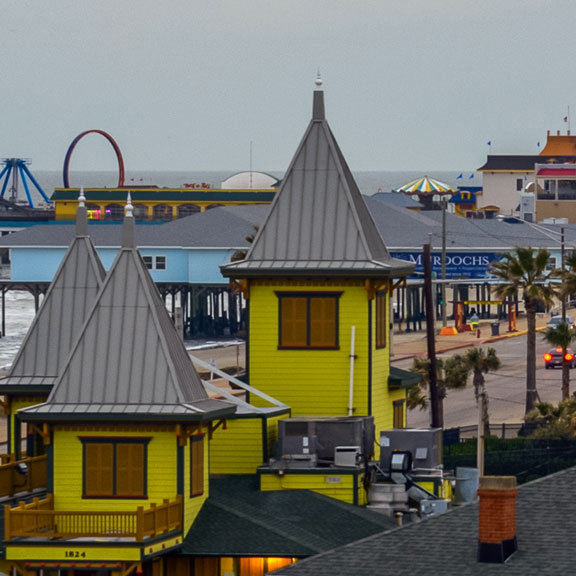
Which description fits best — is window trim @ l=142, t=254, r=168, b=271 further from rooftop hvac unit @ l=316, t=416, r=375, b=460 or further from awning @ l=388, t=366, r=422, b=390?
rooftop hvac unit @ l=316, t=416, r=375, b=460

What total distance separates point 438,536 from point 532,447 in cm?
2728

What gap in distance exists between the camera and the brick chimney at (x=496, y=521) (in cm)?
2197

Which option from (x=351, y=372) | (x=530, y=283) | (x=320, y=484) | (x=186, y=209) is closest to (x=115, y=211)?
(x=186, y=209)

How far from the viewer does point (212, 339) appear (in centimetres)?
12731

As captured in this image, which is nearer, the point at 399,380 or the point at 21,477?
the point at 21,477

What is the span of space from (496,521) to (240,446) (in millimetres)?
10608

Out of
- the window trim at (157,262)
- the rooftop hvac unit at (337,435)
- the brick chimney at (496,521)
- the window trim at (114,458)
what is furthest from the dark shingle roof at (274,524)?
the window trim at (157,262)

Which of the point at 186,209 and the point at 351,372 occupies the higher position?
the point at 186,209

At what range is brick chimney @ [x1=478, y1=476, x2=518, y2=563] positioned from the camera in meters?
22.0

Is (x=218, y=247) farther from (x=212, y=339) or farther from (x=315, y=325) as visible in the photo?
(x=315, y=325)

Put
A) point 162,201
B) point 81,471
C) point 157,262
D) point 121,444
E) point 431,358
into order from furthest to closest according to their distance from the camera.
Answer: point 162,201, point 157,262, point 431,358, point 81,471, point 121,444

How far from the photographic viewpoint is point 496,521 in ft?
72.0

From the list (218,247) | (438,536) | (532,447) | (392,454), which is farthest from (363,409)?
(218,247)

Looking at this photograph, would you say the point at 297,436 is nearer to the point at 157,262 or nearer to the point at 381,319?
the point at 381,319
